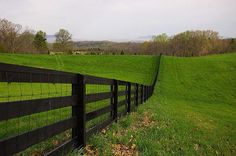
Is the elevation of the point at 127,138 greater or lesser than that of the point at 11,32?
lesser

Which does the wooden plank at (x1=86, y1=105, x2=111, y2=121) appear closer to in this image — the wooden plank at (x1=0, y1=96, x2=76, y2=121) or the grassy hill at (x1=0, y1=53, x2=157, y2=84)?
the wooden plank at (x1=0, y1=96, x2=76, y2=121)

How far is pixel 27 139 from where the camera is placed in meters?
3.97

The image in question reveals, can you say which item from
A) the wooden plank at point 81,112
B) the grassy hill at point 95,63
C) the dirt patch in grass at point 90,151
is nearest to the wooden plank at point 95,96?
the wooden plank at point 81,112

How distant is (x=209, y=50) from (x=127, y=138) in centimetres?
16996

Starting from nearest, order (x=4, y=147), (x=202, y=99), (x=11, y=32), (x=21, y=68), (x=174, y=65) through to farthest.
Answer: (x=4, y=147) < (x=21, y=68) < (x=202, y=99) < (x=174, y=65) < (x=11, y=32)

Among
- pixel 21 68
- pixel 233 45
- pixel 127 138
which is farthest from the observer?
pixel 233 45

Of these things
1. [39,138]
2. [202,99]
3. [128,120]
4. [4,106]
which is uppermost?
[4,106]

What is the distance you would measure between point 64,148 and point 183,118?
38.4 ft

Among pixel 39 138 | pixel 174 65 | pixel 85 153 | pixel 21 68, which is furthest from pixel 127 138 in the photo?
pixel 174 65

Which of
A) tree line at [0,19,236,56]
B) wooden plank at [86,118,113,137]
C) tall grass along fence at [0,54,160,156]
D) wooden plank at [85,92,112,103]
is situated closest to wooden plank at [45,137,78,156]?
tall grass along fence at [0,54,160,156]

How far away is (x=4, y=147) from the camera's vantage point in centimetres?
348

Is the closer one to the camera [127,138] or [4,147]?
[4,147]

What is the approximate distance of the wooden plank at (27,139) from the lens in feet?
11.5

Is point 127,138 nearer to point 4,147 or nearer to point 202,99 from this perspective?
point 4,147
